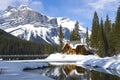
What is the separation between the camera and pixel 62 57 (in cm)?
11138

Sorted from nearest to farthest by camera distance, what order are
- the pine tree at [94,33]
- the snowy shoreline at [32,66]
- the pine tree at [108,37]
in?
the snowy shoreline at [32,66] → the pine tree at [108,37] → the pine tree at [94,33]

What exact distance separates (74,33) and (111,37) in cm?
4183

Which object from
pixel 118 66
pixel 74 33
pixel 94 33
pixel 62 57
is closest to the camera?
pixel 118 66

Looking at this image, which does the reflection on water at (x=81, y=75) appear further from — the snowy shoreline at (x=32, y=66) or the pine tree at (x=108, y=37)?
the pine tree at (x=108, y=37)

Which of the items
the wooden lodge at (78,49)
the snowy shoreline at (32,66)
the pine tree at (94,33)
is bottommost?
the snowy shoreline at (32,66)

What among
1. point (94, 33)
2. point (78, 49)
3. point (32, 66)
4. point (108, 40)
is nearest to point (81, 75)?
point (32, 66)

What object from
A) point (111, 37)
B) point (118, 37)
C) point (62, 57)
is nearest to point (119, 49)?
point (118, 37)

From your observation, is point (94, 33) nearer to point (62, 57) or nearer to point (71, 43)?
point (71, 43)

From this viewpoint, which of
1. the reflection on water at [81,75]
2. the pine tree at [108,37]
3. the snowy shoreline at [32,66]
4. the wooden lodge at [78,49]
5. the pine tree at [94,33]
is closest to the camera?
the snowy shoreline at [32,66]

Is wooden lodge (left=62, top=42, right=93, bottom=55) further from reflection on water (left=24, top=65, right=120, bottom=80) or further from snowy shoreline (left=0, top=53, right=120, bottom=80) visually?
reflection on water (left=24, top=65, right=120, bottom=80)

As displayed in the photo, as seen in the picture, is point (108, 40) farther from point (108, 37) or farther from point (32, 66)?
point (32, 66)

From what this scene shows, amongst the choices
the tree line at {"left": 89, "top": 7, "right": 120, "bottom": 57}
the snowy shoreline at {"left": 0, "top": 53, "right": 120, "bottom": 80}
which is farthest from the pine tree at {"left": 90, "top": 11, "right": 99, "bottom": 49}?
the snowy shoreline at {"left": 0, "top": 53, "right": 120, "bottom": 80}

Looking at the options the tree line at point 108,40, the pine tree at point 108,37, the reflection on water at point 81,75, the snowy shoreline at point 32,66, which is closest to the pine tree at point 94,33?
the tree line at point 108,40

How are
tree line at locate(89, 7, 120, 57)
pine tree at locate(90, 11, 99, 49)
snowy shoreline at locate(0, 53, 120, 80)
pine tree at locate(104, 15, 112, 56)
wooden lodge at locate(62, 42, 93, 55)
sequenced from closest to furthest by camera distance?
snowy shoreline at locate(0, 53, 120, 80), tree line at locate(89, 7, 120, 57), pine tree at locate(104, 15, 112, 56), wooden lodge at locate(62, 42, 93, 55), pine tree at locate(90, 11, 99, 49)
